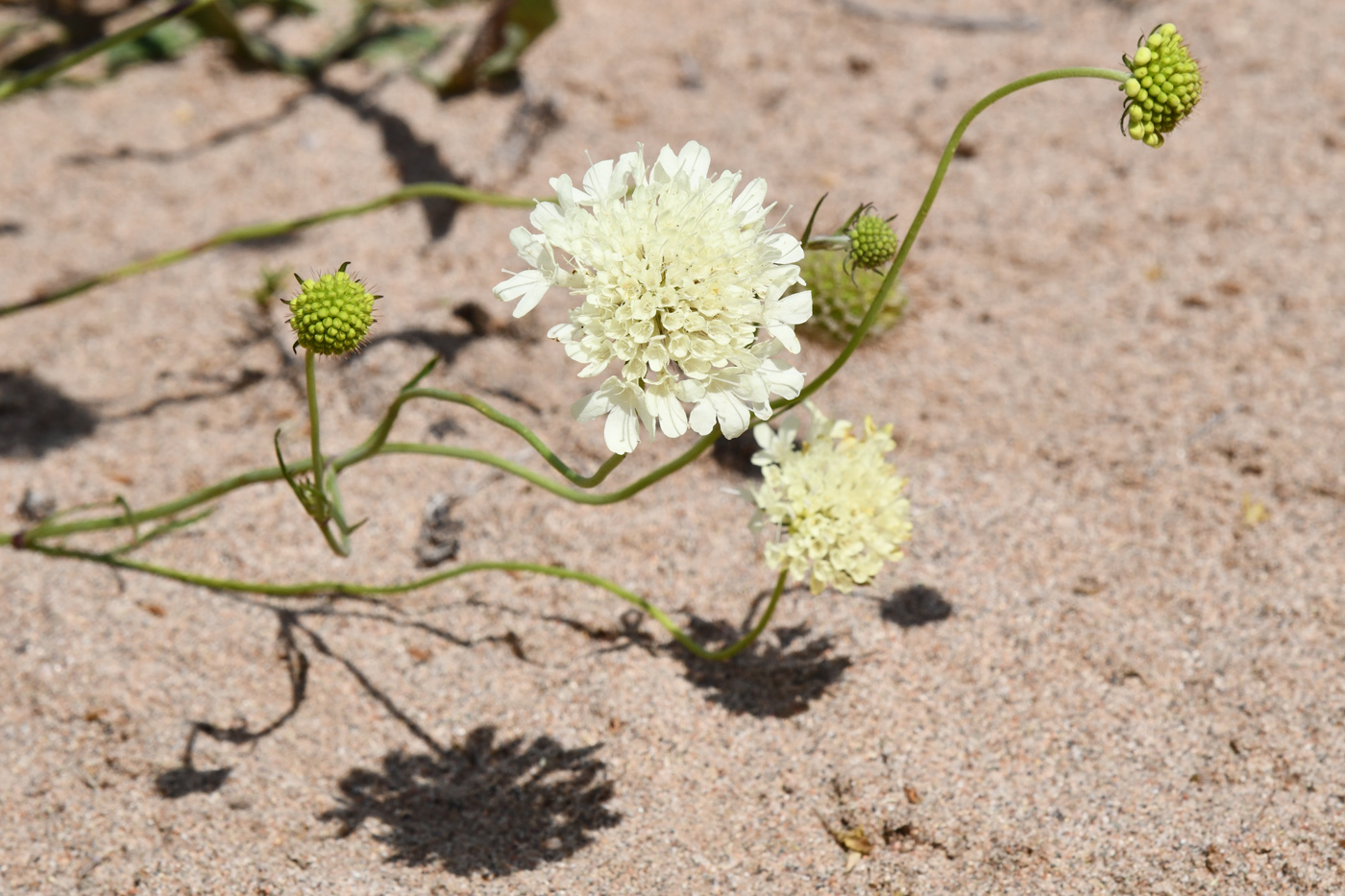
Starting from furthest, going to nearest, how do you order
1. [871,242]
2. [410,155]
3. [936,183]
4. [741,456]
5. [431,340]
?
1. [410,155]
2. [431,340]
3. [741,456]
4. [871,242]
5. [936,183]

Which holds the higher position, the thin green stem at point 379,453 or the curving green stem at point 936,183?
the curving green stem at point 936,183

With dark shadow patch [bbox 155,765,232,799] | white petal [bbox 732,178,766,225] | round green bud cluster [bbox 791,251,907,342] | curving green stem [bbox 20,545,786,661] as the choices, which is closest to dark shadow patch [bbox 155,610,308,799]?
dark shadow patch [bbox 155,765,232,799]

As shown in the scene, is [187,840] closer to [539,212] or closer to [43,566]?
[43,566]

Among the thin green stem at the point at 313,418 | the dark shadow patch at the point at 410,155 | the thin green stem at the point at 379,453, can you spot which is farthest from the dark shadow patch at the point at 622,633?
the dark shadow patch at the point at 410,155

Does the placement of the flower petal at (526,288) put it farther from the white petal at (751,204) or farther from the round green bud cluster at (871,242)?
the round green bud cluster at (871,242)

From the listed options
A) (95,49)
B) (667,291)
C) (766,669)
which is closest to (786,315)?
(667,291)

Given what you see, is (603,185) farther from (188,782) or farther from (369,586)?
(188,782)

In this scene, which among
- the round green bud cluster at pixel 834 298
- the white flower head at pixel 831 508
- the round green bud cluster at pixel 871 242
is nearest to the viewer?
the round green bud cluster at pixel 871 242

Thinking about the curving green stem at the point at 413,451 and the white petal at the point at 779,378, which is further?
the curving green stem at the point at 413,451
